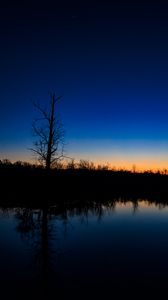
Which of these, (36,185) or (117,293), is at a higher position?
(36,185)

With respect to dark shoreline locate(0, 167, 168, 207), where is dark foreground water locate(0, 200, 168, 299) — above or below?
below

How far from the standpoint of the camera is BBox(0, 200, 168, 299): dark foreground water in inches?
274

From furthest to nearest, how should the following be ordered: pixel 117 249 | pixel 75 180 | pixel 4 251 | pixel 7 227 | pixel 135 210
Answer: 1. pixel 75 180
2. pixel 135 210
3. pixel 7 227
4. pixel 117 249
5. pixel 4 251

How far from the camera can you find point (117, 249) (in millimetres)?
10609

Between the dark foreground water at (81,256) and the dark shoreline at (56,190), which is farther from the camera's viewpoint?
the dark shoreline at (56,190)

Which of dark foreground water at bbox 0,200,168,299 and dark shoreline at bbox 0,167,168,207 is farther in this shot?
dark shoreline at bbox 0,167,168,207

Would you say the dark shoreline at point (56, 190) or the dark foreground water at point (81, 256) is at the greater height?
the dark shoreline at point (56, 190)

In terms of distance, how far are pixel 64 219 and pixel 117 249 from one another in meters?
5.62

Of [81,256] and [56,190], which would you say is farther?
[56,190]

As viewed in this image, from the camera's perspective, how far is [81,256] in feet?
31.4

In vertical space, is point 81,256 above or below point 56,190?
below

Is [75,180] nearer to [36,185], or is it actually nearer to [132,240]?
[36,185]

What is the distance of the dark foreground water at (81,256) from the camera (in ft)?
22.8

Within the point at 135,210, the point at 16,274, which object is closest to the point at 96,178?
the point at 135,210
